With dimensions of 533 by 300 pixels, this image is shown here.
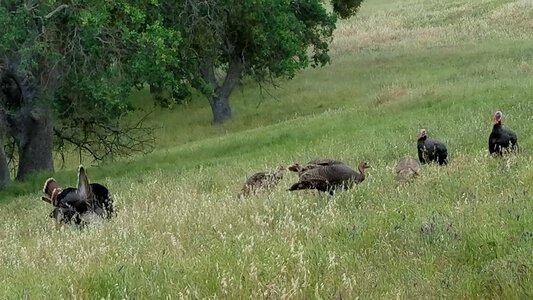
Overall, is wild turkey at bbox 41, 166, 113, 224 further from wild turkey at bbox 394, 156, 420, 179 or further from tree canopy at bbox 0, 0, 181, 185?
tree canopy at bbox 0, 0, 181, 185

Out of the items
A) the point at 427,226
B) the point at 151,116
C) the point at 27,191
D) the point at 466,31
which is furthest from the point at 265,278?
the point at 466,31

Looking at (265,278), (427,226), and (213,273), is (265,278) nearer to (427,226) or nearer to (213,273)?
(213,273)

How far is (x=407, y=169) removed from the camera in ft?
29.9

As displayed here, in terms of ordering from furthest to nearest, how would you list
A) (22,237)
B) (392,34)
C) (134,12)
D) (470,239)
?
1. (392,34)
2. (134,12)
3. (22,237)
4. (470,239)

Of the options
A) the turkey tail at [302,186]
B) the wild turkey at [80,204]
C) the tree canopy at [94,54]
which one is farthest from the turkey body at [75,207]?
the tree canopy at [94,54]

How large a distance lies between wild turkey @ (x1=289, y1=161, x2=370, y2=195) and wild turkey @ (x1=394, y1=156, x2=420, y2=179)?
636mm

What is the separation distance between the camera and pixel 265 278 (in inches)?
181

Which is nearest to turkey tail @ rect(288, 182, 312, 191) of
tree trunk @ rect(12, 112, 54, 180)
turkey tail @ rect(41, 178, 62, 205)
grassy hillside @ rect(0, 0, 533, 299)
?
grassy hillside @ rect(0, 0, 533, 299)

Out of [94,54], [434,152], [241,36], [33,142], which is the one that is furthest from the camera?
[241,36]

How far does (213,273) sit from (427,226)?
1.78m

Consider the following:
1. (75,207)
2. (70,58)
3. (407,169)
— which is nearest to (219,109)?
(70,58)

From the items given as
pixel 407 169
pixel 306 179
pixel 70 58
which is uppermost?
pixel 70 58

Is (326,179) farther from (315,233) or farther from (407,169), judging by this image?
(315,233)

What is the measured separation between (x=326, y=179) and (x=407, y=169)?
127 cm
